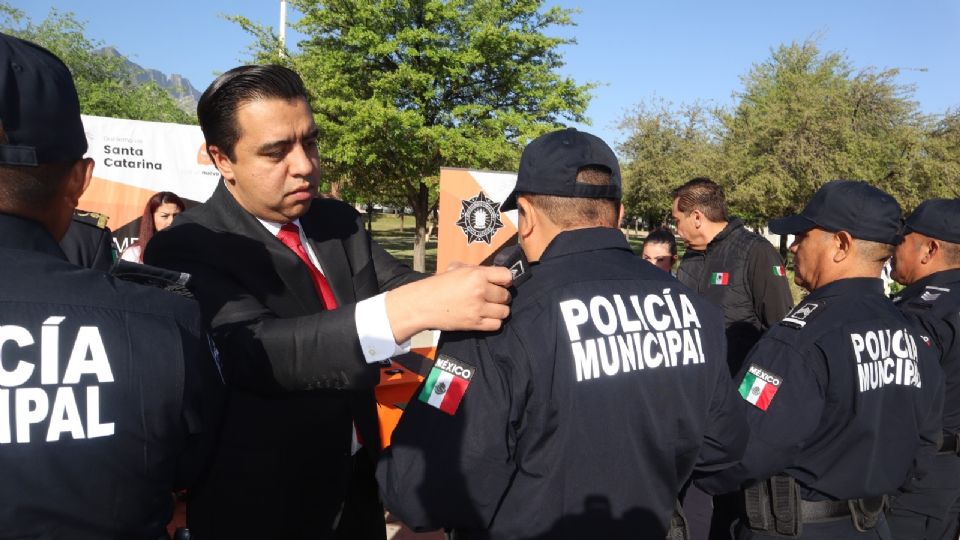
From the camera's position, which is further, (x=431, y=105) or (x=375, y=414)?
(x=431, y=105)

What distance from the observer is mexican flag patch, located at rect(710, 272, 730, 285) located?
5363mm

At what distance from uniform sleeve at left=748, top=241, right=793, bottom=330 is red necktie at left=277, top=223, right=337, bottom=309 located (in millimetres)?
4187

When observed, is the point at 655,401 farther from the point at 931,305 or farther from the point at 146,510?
the point at 931,305

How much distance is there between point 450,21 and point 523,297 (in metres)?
15.9

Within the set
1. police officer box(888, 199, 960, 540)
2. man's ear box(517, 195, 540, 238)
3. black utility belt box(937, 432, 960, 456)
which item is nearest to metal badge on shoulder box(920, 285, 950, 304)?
police officer box(888, 199, 960, 540)

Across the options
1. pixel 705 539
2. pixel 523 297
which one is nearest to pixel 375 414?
pixel 523 297

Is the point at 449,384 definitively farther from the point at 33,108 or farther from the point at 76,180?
the point at 33,108

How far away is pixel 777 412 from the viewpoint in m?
2.31

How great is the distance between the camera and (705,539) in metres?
4.63

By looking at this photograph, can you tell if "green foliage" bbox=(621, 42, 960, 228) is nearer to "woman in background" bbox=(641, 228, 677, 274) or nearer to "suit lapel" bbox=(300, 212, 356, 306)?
"woman in background" bbox=(641, 228, 677, 274)

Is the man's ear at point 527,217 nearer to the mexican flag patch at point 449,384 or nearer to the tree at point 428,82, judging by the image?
the mexican flag patch at point 449,384

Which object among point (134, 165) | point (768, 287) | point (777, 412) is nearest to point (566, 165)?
point (777, 412)

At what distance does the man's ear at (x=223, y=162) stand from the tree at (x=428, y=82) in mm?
13448

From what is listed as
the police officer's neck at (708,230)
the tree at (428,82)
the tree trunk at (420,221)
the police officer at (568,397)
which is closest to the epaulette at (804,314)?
the police officer at (568,397)
